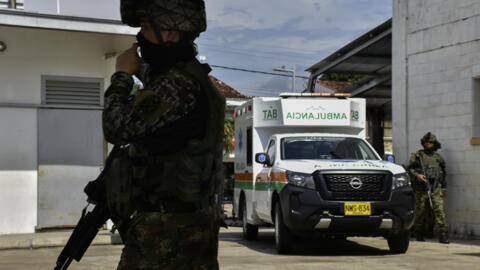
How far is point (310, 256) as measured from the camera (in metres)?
10.7

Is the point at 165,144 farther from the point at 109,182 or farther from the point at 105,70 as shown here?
the point at 105,70

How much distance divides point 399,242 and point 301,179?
72.9 inches

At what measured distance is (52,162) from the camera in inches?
520

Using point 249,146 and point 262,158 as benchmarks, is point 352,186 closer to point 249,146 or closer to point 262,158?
point 262,158

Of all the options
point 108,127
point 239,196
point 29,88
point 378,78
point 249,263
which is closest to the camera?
point 108,127

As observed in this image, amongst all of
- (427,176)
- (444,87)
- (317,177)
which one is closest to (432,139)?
(427,176)

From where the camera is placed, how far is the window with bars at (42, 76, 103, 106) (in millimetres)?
13203

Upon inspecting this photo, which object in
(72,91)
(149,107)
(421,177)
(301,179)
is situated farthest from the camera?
(421,177)

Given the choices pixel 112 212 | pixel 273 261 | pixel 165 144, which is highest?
pixel 165 144

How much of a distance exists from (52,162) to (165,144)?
35.9 feet

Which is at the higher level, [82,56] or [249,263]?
[82,56]

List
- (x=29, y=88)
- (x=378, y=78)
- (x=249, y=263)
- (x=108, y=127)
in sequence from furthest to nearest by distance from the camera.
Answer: (x=378, y=78) → (x=29, y=88) → (x=249, y=263) → (x=108, y=127)

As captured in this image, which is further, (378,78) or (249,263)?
(378,78)

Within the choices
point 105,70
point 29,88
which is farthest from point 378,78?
point 29,88
